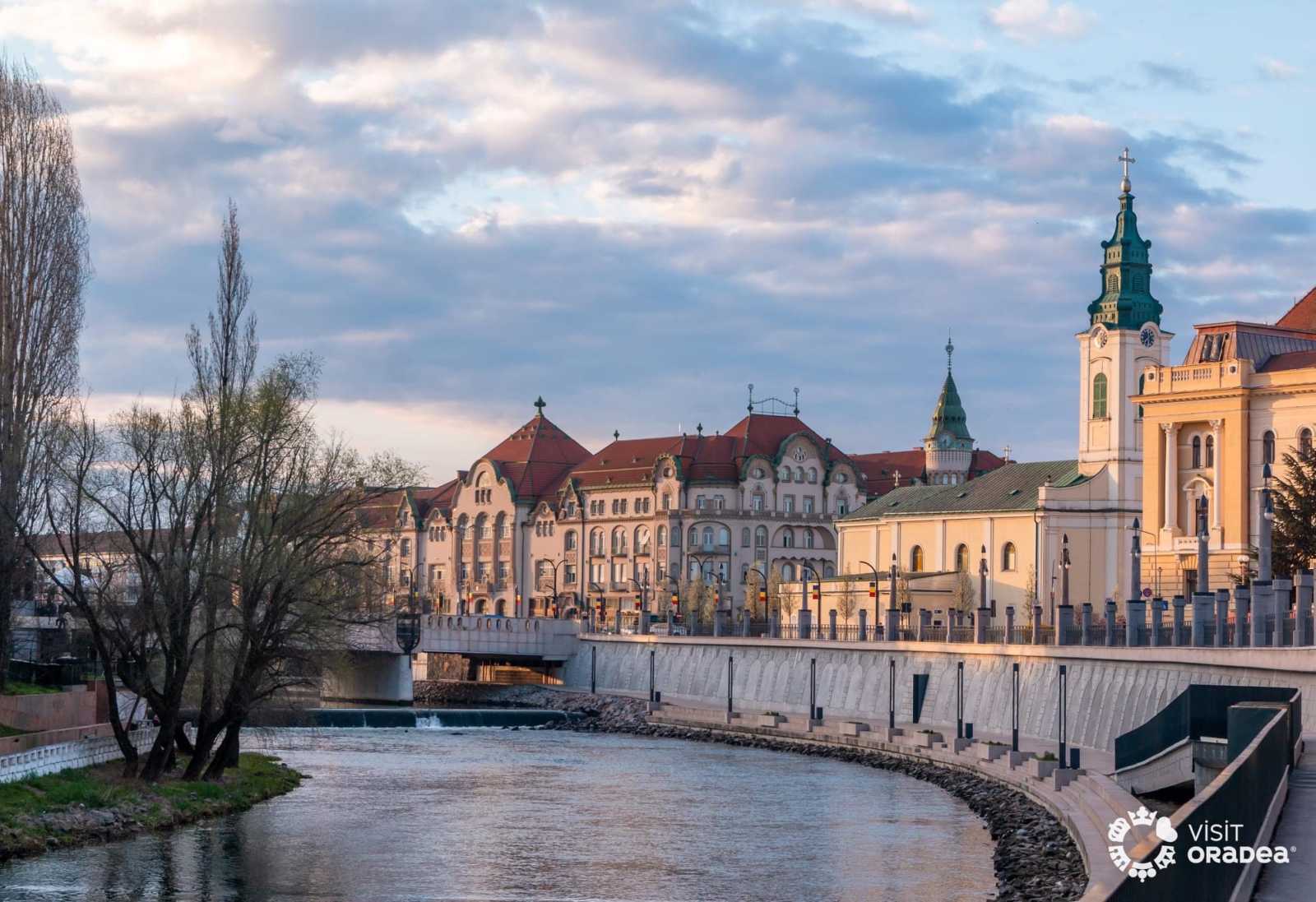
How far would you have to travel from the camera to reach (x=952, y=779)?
210ft

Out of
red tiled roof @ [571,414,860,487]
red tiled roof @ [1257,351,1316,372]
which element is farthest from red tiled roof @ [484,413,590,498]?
red tiled roof @ [1257,351,1316,372]

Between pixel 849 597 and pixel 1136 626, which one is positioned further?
pixel 849 597

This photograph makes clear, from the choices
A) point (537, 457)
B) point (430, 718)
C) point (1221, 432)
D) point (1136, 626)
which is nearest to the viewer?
point (1136, 626)

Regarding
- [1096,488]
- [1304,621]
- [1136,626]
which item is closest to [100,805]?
[1304,621]

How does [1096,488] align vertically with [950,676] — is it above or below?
above

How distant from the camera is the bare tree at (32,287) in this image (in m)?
55.8

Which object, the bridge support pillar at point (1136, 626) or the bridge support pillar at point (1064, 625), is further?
the bridge support pillar at point (1064, 625)

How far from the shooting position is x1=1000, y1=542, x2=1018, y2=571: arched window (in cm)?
13950

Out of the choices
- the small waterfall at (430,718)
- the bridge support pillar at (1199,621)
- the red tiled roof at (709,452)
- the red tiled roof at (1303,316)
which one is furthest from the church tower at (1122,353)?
the bridge support pillar at (1199,621)

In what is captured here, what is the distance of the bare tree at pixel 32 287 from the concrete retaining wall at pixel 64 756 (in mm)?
3473

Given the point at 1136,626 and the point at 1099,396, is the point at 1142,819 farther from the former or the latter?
the point at 1099,396

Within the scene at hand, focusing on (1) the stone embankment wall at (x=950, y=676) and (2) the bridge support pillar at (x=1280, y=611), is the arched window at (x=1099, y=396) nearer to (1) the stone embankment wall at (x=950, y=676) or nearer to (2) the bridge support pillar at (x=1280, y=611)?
(1) the stone embankment wall at (x=950, y=676)

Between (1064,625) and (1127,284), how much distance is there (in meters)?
69.5

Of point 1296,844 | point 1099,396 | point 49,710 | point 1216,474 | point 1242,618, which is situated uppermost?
point 1099,396
